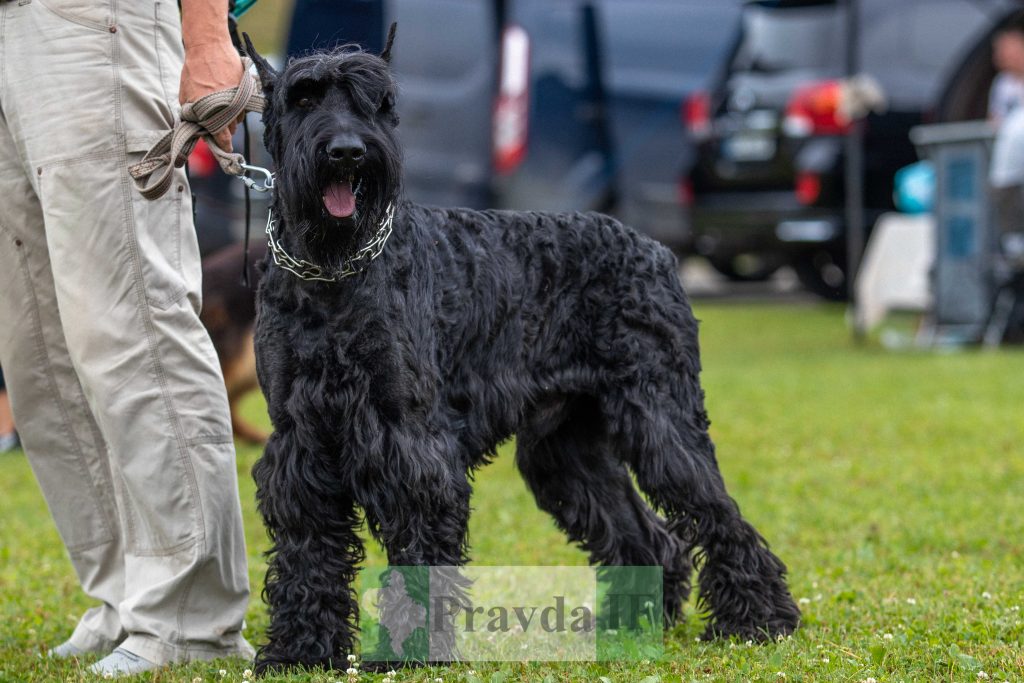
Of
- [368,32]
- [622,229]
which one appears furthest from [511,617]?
[368,32]

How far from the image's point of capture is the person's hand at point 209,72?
3869mm

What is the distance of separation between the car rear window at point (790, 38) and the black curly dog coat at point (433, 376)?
31.1 ft

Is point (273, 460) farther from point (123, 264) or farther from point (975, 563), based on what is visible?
point (975, 563)

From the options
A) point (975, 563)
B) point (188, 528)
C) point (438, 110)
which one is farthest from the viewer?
point (438, 110)

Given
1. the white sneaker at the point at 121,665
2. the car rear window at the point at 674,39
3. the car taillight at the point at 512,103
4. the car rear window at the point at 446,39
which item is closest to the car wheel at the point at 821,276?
the car rear window at the point at 674,39

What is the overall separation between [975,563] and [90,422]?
10.4ft

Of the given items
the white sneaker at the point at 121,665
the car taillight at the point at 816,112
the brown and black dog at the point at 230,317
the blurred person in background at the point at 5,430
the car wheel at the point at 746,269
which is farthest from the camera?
the car wheel at the point at 746,269

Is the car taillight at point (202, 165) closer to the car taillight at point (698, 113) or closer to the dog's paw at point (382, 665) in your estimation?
the car taillight at point (698, 113)

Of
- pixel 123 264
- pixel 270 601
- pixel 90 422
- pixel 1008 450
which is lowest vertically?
pixel 1008 450

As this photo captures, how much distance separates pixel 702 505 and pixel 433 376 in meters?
1.02

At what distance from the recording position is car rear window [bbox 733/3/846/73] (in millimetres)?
13062

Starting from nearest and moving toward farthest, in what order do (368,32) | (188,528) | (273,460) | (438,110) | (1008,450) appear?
(273,460)
(188,528)
(1008,450)
(368,32)
(438,110)

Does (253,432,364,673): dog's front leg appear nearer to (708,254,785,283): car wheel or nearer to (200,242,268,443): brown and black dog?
(200,242,268,443): brown and black dog

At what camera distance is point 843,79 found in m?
12.9
